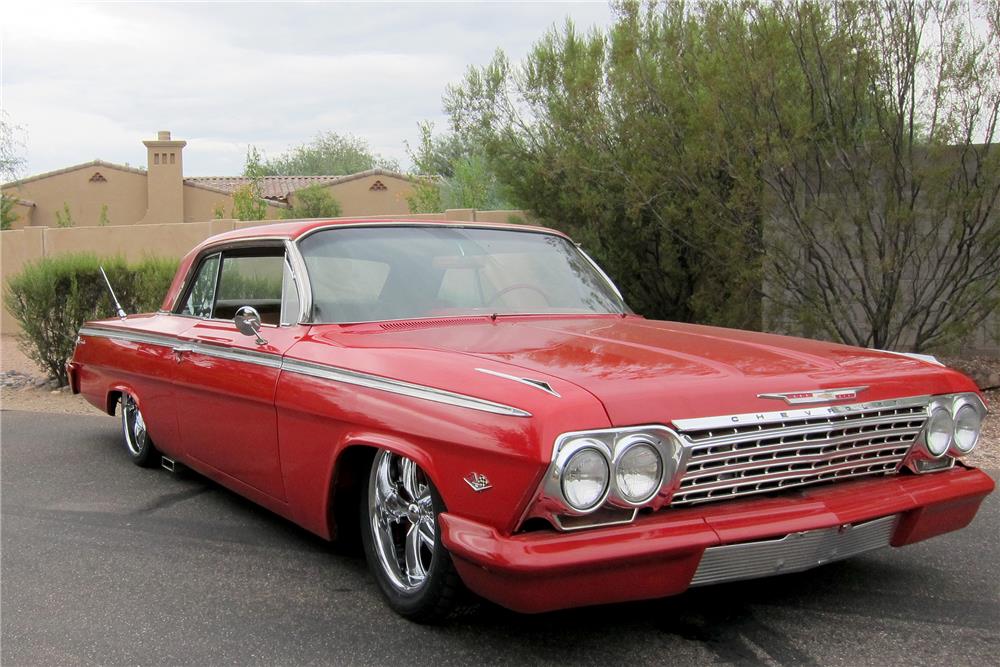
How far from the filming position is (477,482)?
9.13 feet

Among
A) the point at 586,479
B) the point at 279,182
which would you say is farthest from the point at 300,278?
the point at 279,182

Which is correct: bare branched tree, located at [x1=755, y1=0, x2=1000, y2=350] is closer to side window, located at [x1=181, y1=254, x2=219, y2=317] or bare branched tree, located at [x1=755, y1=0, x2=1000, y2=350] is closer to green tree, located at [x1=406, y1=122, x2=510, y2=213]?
side window, located at [x1=181, y1=254, x2=219, y2=317]

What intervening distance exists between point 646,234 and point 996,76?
316cm

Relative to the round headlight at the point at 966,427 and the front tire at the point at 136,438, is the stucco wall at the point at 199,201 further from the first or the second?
the round headlight at the point at 966,427

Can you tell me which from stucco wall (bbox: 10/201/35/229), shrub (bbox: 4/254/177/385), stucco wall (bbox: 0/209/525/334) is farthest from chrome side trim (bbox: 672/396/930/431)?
stucco wall (bbox: 10/201/35/229)

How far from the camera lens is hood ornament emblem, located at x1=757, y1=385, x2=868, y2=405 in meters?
2.99

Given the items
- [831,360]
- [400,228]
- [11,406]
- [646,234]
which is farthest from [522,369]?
[11,406]

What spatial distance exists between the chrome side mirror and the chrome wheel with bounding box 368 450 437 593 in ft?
3.25

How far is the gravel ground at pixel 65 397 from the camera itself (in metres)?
6.32

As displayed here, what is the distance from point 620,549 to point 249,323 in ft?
6.94

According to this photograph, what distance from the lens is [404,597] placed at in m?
3.29

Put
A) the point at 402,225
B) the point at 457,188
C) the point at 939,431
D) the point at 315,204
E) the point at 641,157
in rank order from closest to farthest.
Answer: the point at 939,431 < the point at 402,225 < the point at 641,157 < the point at 457,188 < the point at 315,204

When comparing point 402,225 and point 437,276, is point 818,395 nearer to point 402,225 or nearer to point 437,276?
point 437,276

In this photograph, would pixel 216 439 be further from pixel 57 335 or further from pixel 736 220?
pixel 57 335
